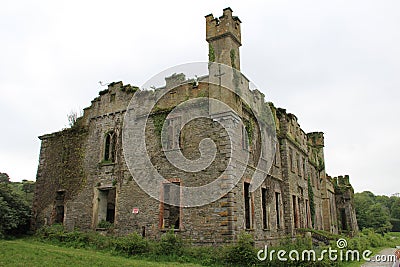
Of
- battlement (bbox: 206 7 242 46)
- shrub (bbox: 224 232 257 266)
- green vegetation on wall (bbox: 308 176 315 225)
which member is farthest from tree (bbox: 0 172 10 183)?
shrub (bbox: 224 232 257 266)

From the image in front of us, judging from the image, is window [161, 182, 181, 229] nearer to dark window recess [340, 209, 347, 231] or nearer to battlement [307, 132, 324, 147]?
battlement [307, 132, 324, 147]

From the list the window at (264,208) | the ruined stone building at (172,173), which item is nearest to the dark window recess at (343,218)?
the ruined stone building at (172,173)

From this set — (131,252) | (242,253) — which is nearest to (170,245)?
(131,252)

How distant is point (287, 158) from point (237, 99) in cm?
788

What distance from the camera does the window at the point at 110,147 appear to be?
1908 cm

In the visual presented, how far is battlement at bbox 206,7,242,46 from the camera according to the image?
17219 mm

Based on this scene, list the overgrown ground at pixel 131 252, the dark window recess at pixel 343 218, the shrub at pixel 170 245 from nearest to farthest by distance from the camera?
the overgrown ground at pixel 131 252 → the shrub at pixel 170 245 → the dark window recess at pixel 343 218

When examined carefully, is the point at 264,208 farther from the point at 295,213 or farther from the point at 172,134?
the point at 172,134

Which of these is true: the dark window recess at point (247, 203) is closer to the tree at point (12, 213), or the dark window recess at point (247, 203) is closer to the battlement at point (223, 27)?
the battlement at point (223, 27)

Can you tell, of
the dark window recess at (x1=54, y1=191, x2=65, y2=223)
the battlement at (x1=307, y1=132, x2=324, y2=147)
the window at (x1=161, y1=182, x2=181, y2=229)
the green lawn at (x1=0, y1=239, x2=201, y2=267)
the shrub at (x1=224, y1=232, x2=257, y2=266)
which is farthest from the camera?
the battlement at (x1=307, y1=132, x2=324, y2=147)

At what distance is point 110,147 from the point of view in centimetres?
1914

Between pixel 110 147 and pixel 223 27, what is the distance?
354 inches

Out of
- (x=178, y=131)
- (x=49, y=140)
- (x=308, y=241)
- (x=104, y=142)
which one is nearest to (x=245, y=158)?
(x=178, y=131)

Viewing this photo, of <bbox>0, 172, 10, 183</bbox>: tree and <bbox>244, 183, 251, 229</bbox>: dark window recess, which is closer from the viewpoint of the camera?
<bbox>244, 183, 251, 229</bbox>: dark window recess
